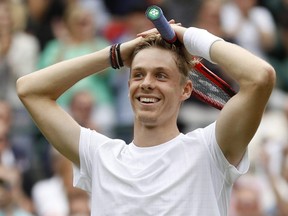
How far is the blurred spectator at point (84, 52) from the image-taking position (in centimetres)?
1112

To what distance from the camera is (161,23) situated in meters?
5.41

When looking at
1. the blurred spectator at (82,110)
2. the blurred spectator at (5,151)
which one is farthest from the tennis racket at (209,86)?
the blurred spectator at (82,110)

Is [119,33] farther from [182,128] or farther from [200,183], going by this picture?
[200,183]

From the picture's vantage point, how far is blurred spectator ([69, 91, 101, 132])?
10.6 m

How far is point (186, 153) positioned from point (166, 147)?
0.12 meters

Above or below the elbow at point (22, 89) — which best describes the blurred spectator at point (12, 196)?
below

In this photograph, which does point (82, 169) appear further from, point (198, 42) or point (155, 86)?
point (198, 42)

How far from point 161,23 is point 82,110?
5.33 meters

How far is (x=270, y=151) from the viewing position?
10.6 m

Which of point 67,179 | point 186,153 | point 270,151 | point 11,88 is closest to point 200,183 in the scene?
point 186,153

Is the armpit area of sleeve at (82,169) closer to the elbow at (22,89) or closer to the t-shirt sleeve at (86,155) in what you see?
the t-shirt sleeve at (86,155)

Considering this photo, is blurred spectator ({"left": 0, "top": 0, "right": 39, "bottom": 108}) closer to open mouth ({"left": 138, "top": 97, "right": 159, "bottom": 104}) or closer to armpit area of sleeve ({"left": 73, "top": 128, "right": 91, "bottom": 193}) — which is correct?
armpit area of sleeve ({"left": 73, "top": 128, "right": 91, "bottom": 193})

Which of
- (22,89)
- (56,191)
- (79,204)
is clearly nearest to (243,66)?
(22,89)

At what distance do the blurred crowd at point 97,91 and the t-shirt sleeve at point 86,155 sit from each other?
330 cm
